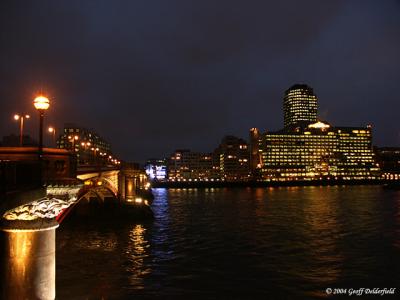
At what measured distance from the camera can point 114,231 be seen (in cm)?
4353

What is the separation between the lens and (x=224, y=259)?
91.5 ft

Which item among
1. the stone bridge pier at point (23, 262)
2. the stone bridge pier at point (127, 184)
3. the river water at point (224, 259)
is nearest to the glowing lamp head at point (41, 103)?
the stone bridge pier at point (23, 262)

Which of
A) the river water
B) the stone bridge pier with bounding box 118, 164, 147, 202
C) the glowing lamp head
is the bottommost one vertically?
the river water

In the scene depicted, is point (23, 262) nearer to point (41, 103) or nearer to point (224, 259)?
point (41, 103)

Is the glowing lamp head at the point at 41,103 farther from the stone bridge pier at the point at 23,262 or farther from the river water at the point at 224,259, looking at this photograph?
the river water at the point at 224,259

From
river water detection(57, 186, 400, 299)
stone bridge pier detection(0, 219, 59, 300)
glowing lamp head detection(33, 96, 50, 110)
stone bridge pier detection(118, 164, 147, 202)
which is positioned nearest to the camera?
stone bridge pier detection(0, 219, 59, 300)

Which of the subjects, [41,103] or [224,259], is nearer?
[41,103]

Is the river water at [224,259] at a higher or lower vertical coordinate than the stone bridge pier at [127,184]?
lower

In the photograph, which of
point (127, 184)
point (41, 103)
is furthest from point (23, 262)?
point (127, 184)

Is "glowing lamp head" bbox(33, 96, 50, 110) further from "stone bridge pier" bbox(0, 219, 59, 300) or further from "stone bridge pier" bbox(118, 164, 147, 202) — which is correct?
"stone bridge pier" bbox(118, 164, 147, 202)

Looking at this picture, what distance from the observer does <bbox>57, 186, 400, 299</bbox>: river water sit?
2070cm

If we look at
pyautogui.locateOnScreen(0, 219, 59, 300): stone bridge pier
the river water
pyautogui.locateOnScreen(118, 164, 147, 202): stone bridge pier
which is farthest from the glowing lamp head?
pyautogui.locateOnScreen(118, 164, 147, 202): stone bridge pier

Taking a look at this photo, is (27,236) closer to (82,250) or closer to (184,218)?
(82,250)

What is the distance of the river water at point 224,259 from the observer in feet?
67.9
